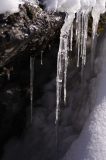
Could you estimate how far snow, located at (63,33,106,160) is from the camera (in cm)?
332

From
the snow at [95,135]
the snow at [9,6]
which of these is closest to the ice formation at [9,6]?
the snow at [9,6]

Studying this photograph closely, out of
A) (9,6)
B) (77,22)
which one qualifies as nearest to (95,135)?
(77,22)

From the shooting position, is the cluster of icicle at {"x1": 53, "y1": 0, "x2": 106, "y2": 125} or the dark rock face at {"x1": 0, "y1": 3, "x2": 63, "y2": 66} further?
the cluster of icicle at {"x1": 53, "y1": 0, "x2": 106, "y2": 125}

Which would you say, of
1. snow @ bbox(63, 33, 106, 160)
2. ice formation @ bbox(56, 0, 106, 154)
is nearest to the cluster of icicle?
ice formation @ bbox(56, 0, 106, 154)

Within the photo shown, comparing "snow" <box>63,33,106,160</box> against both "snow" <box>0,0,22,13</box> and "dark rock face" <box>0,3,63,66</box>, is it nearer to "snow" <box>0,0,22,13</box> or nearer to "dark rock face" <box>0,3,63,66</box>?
"dark rock face" <box>0,3,63,66</box>

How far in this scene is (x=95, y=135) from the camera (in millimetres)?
3402

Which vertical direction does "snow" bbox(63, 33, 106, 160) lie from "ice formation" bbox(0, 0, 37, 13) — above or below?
below

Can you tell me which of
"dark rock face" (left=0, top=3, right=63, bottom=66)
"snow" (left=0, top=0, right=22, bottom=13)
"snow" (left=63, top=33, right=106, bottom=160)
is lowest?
"snow" (left=63, top=33, right=106, bottom=160)

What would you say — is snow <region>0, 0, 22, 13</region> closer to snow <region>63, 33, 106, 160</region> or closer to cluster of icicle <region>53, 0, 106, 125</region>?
cluster of icicle <region>53, 0, 106, 125</region>

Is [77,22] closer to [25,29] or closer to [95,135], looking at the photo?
[25,29]

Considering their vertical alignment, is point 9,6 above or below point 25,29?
above

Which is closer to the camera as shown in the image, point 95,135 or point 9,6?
point 9,6

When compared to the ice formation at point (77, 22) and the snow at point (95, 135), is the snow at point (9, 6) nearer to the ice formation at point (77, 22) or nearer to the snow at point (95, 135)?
the ice formation at point (77, 22)

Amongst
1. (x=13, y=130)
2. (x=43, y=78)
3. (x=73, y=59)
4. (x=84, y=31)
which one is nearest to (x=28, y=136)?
(x=13, y=130)
